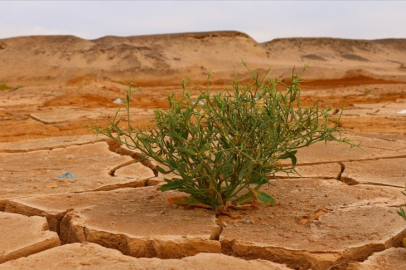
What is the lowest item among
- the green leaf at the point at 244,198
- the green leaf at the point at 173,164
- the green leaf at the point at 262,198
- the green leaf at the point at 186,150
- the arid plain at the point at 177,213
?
the arid plain at the point at 177,213

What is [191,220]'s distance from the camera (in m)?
2.10

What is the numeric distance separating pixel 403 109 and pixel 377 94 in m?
2.64

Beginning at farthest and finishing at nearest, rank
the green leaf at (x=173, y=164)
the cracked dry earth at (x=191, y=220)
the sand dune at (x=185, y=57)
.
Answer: the sand dune at (x=185, y=57), the green leaf at (x=173, y=164), the cracked dry earth at (x=191, y=220)

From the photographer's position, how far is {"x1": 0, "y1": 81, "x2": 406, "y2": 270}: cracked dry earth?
5.83ft

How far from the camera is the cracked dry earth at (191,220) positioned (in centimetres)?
178

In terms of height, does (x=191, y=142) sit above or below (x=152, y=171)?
above

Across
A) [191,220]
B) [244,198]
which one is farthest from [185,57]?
[191,220]

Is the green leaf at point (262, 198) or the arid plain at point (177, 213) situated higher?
the green leaf at point (262, 198)

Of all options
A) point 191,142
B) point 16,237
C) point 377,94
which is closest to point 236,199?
point 191,142

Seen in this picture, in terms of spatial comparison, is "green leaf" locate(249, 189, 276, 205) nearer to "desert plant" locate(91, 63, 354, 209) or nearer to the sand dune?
"desert plant" locate(91, 63, 354, 209)

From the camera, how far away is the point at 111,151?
386 centimetres

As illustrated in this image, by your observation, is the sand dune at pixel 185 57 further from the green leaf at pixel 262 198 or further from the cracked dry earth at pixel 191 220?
the green leaf at pixel 262 198

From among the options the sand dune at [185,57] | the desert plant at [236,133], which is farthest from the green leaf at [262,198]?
the sand dune at [185,57]

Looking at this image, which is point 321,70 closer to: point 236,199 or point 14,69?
point 14,69
